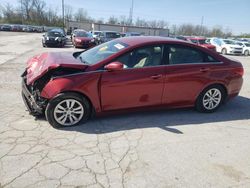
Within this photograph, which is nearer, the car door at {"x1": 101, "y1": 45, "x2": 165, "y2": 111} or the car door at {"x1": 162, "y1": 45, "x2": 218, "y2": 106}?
the car door at {"x1": 101, "y1": 45, "x2": 165, "y2": 111}

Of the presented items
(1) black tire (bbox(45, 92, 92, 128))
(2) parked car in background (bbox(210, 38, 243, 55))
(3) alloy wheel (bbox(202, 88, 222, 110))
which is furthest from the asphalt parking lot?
(2) parked car in background (bbox(210, 38, 243, 55))

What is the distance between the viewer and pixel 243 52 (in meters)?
23.0

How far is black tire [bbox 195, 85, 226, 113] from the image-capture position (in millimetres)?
4812

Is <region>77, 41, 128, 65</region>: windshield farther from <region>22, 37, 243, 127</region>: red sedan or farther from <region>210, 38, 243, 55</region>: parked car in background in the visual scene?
<region>210, 38, 243, 55</region>: parked car in background

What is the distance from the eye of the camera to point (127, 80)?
4016 millimetres

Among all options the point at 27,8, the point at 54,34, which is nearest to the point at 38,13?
the point at 27,8

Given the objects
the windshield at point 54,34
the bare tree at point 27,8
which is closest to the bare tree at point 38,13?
the bare tree at point 27,8

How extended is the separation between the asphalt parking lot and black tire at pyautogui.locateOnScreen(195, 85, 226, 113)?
221 mm

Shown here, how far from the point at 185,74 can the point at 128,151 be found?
78.9 inches

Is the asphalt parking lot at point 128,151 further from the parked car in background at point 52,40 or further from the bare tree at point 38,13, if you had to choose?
the bare tree at point 38,13

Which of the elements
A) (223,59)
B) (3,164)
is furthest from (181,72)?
(3,164)

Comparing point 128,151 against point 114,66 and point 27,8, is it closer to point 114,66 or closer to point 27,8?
point 114,66

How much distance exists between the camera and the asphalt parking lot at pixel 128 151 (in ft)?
9.02

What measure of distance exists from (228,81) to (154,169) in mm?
2942
